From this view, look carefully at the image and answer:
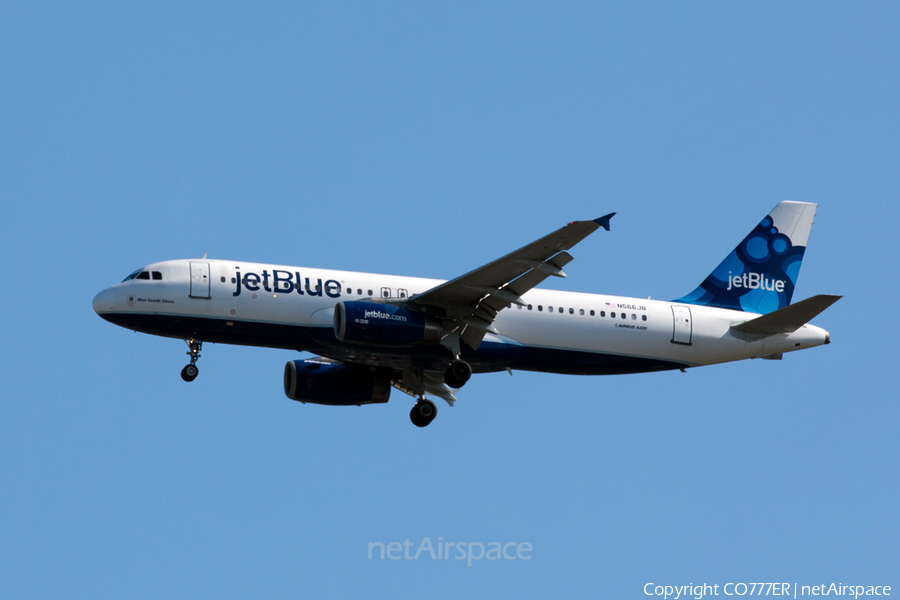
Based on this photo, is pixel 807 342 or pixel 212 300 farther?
pixel 807 342

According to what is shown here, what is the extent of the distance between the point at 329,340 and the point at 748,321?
1373 centimetres

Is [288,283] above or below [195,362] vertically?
above

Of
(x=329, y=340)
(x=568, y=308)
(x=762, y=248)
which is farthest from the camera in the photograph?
(x=762, y=248)

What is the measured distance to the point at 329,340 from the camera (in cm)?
3306

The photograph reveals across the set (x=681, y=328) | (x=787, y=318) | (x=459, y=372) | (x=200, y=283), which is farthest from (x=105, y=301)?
(x=787, y=318)

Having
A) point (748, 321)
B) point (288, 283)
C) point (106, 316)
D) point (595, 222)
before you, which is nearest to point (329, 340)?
point (288, 283)

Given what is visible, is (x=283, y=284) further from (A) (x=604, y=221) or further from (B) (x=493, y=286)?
(A) (x=604, y=221)

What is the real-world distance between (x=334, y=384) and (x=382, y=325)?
6.21m

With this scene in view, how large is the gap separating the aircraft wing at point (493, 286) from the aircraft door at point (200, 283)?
19.7ft

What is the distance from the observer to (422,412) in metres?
36.2

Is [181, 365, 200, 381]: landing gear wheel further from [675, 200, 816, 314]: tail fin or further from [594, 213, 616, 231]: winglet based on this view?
[675, 200, 816, 314]: tail fin

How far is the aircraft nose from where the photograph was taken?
109 ft

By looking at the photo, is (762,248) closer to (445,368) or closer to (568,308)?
(568,308)

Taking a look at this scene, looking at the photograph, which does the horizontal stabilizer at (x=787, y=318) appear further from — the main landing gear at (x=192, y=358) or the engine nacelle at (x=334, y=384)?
the main landing gear at (x=192, y=358)
